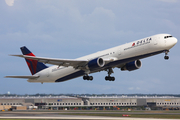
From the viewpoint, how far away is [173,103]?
5000 inches

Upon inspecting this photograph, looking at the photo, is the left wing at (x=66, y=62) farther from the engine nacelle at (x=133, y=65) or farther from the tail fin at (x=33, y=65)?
the tail fin at (x=33, y=65)

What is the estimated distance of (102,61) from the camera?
5297 cm

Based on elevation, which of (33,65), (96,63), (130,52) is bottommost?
(96,63)

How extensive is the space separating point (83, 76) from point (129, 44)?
523 inches

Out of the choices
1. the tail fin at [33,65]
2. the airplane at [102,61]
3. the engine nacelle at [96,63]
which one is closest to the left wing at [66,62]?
the airplane at [102,61]

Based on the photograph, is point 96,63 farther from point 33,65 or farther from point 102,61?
point 33,65

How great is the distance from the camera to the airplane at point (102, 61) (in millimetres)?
47969

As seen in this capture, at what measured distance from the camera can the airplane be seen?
48.0 meters

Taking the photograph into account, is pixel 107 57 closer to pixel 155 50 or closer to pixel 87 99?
pixel 155 50

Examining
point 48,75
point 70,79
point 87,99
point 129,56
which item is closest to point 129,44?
point 129,56

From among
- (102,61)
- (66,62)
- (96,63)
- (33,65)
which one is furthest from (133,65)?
(33,65)

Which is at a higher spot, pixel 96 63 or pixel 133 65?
pixel 133 65

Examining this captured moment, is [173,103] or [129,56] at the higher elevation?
[129,56]

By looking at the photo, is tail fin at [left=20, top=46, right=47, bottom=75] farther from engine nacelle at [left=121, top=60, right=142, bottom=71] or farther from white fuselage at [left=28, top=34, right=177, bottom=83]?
engine nacelle at [left=121, top=60, right=142, bottom=71]
